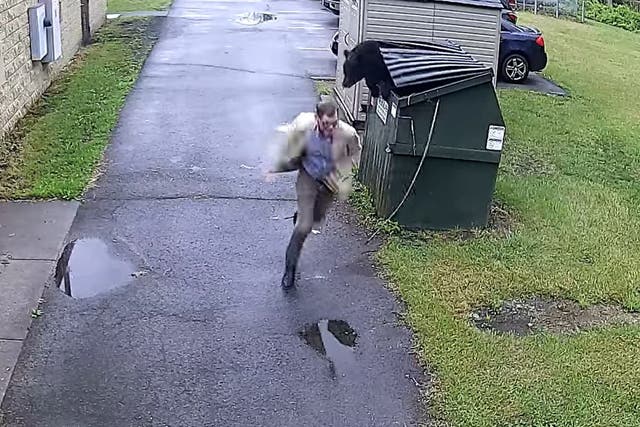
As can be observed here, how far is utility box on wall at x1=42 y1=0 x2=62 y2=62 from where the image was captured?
1308 cm

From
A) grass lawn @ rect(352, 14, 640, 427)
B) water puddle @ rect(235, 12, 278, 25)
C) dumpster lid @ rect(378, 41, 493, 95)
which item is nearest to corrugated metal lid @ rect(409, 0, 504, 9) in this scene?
grass lawn @ rect(352, 14, 640, 427)

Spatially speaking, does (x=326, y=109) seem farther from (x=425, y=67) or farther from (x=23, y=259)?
(x=23, y=259)

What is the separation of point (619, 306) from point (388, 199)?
7.33ft

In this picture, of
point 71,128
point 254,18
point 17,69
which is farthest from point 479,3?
point 254,18

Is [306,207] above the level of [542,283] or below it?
above

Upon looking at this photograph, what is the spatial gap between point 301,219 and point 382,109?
196 cm

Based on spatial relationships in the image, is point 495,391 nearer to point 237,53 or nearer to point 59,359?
point 59,359

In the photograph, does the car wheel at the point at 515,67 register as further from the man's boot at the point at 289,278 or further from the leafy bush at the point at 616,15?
the leafy bush at the point at 616,15

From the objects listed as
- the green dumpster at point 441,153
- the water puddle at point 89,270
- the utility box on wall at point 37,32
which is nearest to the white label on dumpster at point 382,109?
the green dumpster at point 441,153

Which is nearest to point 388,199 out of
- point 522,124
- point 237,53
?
point 522,124

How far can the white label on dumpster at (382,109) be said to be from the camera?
316 inches

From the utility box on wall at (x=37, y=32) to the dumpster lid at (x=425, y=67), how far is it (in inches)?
233

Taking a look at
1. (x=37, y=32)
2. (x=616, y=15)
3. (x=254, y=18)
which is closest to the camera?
(x=37, y=32)

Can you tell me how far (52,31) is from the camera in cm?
1317
